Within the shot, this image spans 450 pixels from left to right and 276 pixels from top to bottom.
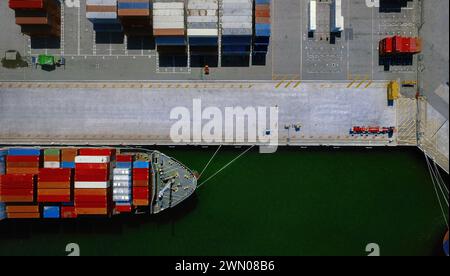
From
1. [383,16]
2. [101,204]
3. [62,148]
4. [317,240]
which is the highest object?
[383,16]

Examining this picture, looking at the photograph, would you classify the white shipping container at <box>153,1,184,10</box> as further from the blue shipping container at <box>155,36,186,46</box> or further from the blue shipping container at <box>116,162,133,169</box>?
the blue shipping container at <box>116,162,133,169</box>

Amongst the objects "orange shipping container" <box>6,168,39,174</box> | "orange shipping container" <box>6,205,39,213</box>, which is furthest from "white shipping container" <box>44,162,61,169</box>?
"orange shipping container" <box>6,205,39,213</box>

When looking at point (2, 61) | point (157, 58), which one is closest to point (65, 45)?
point (2, 61)

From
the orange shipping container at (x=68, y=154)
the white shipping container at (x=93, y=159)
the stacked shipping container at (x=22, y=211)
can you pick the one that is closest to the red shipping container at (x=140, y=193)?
the white shipping container at (x=93, y=159)

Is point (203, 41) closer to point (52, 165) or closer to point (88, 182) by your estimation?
point (88, 182)

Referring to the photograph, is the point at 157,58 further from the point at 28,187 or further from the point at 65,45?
the point at 28,187

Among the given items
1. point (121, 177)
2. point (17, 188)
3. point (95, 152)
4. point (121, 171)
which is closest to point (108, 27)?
A: point (95, 152)
